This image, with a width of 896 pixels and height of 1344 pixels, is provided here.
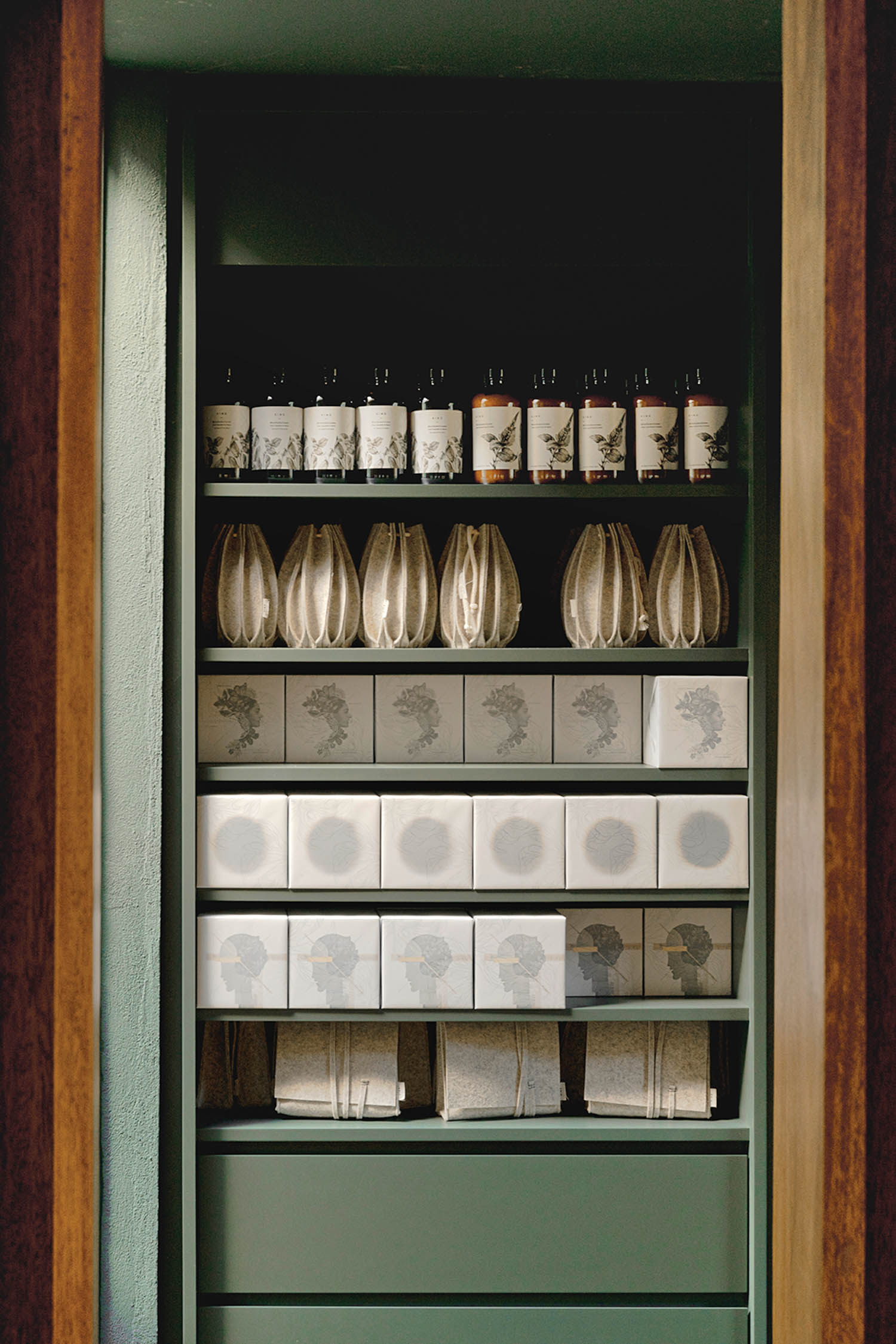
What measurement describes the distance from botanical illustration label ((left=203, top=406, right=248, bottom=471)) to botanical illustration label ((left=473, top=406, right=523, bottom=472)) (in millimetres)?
468

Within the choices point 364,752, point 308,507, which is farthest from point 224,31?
point 364,752

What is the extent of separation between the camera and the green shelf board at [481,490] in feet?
6.97

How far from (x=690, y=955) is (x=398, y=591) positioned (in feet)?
3.15

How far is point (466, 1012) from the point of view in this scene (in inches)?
84.0

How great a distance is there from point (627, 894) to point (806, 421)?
1.63 metres

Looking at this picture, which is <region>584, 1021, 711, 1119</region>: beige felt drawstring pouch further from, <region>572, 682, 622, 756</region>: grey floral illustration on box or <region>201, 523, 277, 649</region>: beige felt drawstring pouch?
<region>201, 523, 277, 649</region>: beige felt drawstring pouch

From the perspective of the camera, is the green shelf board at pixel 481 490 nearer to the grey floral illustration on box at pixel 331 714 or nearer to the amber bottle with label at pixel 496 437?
the amber bottle with label at pixel 496 437

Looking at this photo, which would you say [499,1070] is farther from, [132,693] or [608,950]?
[132,693]

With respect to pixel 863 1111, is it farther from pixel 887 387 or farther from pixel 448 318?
pixel 448 318

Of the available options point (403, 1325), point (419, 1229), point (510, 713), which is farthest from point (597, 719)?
point (403, 1325)

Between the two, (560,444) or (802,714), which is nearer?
(802,714)

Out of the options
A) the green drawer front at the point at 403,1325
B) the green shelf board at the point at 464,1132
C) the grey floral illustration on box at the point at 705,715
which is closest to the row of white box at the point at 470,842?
the grey floral illustration on box at the point at 705,715

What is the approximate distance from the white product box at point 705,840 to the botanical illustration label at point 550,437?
714 millimetres

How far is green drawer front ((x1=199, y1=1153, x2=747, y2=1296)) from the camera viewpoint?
2113 mm
